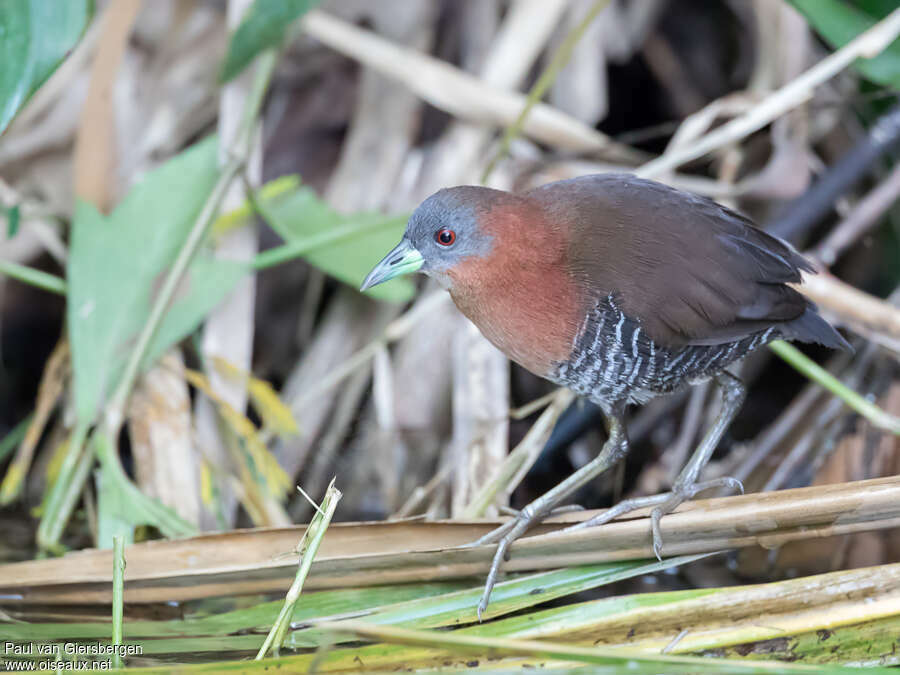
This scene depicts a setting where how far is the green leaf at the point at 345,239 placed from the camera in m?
2.91

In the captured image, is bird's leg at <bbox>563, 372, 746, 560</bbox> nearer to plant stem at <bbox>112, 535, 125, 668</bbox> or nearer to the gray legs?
the gray legs

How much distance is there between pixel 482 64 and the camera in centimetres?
365

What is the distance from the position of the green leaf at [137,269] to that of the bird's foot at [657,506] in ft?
4.51

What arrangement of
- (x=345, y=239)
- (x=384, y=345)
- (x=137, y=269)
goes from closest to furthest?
(x=137, y=269) → (x=345, y=239) → (x=384, y=345)

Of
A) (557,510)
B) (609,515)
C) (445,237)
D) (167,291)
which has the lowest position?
(609,515)

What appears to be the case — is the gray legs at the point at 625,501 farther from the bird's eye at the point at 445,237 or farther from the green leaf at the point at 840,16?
the green leaf at the point at 840,16

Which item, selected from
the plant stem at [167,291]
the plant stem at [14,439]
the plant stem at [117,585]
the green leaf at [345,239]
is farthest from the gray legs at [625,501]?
the plant stem at [14,439]

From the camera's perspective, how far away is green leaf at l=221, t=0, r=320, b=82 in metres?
2.89

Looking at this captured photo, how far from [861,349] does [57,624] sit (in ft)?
7.73

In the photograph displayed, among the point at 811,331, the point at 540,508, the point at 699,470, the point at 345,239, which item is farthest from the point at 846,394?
the point at 345,239

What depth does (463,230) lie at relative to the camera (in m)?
2.19

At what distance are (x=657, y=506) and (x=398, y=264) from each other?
792mm

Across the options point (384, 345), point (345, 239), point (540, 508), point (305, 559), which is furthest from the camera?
point (384, 345)

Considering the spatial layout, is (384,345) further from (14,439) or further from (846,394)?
(846,394)
